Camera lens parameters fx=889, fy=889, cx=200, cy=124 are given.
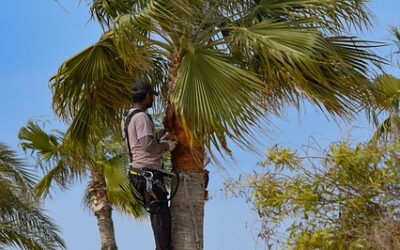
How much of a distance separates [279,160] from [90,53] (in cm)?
259

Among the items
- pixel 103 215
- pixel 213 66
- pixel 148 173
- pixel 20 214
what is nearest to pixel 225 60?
pixel 213 66

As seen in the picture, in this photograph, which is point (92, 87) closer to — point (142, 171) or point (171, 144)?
point (171, 144)

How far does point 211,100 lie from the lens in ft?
28.4

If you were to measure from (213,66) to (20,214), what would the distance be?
7.49 m

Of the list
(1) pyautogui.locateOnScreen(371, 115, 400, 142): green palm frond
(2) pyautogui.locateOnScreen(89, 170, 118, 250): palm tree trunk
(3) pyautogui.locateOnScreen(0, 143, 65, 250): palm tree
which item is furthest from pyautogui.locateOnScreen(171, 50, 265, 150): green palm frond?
(2) pyautogui.locateOnScreen(89, 170, 118, 250): palm tree trunk

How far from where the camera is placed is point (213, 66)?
895 cm

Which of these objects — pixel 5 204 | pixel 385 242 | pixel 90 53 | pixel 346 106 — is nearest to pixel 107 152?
pixel 5 204

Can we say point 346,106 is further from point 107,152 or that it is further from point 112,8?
point 107,152

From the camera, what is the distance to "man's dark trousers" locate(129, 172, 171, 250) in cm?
900

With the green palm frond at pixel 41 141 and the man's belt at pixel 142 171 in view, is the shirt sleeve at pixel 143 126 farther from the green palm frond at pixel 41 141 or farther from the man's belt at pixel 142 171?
the green palm frond at pixel 41 141

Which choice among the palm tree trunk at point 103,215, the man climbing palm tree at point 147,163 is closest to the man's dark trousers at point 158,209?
the man climbing palm tree at point 147,163

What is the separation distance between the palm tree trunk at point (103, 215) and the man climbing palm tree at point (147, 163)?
11.1 meters

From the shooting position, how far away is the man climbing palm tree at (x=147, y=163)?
8953mm

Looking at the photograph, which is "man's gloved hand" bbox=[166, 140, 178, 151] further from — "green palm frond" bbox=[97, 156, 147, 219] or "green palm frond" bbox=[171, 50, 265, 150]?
"green palm frond" bbox=[97, 156, 147, 219]
